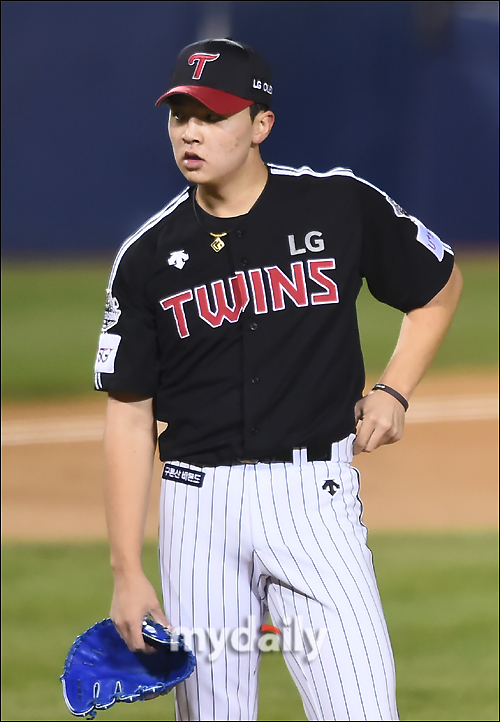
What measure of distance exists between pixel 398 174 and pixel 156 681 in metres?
10.2

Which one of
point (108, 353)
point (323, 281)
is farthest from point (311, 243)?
point (108, 353)

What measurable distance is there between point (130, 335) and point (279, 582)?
0.52m

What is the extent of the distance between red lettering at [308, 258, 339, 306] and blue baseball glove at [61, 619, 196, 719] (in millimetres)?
649

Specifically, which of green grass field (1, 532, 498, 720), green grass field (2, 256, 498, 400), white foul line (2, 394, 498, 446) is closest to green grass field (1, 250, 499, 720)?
green grass field (1, 532, 498, 720)

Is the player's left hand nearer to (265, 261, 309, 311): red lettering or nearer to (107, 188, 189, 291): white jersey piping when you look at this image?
(265, 261, 309, 311): red lettering

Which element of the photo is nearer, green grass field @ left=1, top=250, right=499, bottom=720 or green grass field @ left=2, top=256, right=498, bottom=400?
green grass field @ left=1, top=250, right=499, bottom=720

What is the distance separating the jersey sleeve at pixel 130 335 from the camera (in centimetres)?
192

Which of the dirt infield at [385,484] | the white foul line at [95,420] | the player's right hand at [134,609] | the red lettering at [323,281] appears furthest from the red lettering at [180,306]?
the white foul line at [95,420]

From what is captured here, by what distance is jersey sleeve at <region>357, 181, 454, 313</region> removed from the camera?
6.53 feet

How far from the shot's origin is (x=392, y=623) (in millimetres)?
4254

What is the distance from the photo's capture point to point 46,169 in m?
11.5

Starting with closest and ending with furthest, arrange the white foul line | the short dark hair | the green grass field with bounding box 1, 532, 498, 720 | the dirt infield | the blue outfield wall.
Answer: the short dark hair → the green grass field with bounding box 1, 532, 498, 720 → the dirt infield → the white foul line → the blue outfield wall

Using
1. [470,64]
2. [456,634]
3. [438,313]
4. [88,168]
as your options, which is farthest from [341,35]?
[438,313]

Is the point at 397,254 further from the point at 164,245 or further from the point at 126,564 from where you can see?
the point at 126,564
